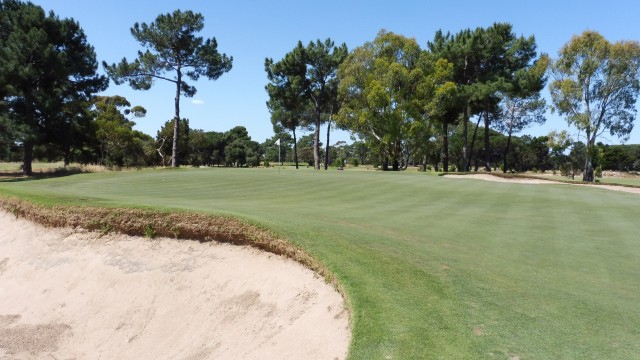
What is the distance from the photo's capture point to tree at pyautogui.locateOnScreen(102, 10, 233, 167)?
151 feet

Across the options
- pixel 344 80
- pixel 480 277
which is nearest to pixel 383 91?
pixel 344 80

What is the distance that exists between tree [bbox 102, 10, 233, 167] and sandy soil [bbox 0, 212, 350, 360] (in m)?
38.4

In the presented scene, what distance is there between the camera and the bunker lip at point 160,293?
5965mm

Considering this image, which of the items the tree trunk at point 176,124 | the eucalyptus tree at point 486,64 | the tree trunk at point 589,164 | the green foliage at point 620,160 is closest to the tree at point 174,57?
the tree trunk at point 176,124

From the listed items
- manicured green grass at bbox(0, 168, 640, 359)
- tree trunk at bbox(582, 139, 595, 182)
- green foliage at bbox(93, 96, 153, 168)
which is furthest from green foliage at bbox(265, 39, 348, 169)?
manicured green grass at bbox(0, 168, 640, 359)

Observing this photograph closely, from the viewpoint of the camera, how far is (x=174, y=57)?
4788 centimetres

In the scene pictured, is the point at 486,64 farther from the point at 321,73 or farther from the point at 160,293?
the point at 160,293

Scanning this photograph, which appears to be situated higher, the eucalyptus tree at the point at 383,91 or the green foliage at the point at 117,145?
the eucalyptus tree at the point at 383,91

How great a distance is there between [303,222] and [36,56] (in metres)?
41.7

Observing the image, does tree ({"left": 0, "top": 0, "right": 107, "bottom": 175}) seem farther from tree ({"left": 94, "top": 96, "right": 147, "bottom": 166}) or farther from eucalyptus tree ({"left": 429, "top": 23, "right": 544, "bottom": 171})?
eucalyptus tree ({"left": 429, "top": 23, "right": 544, "bottom": 171})

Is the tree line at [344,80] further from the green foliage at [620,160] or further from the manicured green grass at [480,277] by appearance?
the green foliage at [620,160]

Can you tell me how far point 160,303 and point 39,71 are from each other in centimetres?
4138

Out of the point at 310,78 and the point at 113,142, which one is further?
the point at 310,78

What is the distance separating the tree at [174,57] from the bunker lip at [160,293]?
37.7 m
